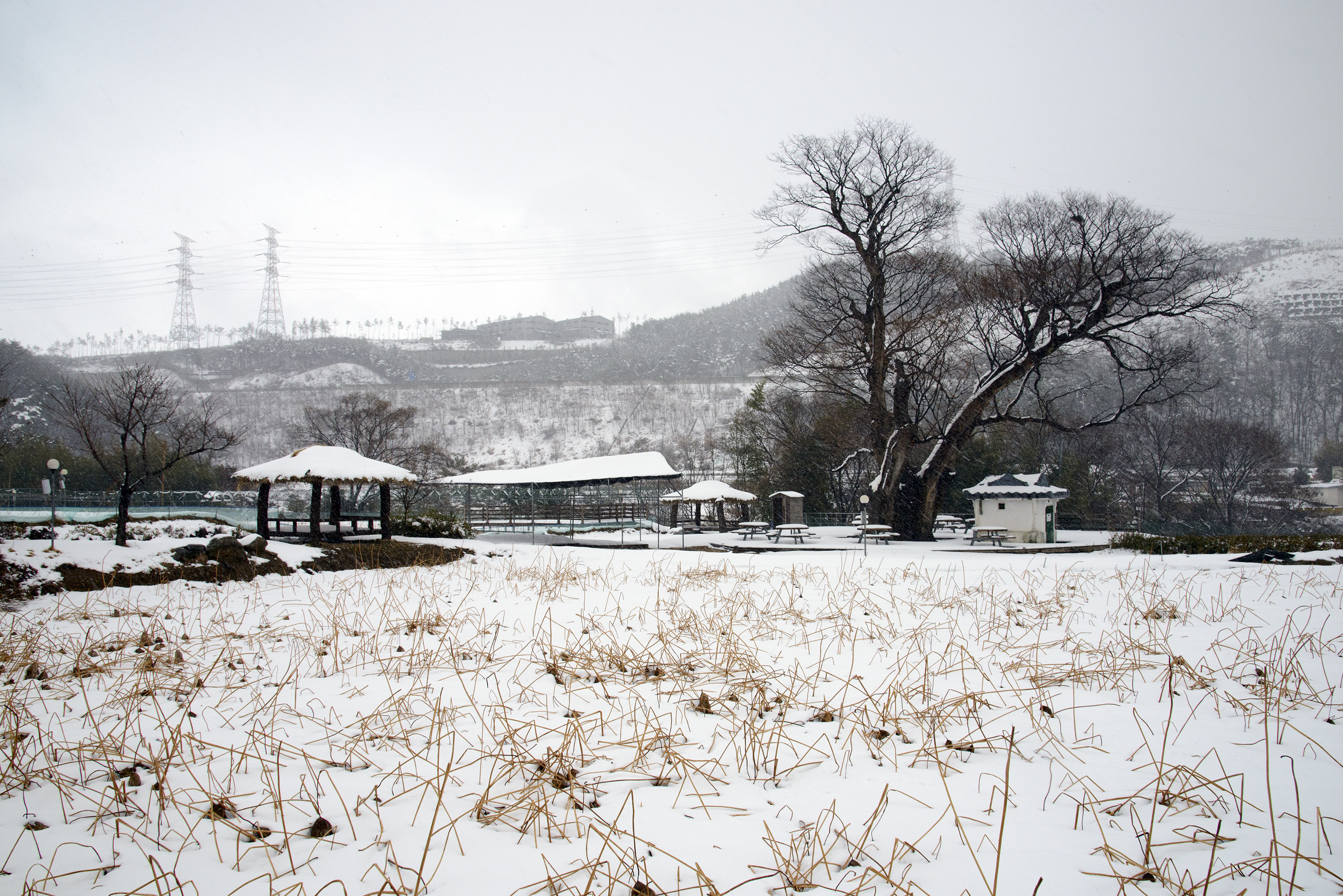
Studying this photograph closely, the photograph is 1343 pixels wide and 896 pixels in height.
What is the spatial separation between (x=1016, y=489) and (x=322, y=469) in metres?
20.3

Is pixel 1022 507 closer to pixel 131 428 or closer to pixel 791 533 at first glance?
pixel 791 533

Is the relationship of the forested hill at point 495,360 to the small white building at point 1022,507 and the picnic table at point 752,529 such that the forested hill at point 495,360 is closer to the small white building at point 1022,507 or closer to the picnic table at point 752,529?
the picnic table at point 752,529

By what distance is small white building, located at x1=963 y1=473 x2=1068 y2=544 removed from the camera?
67.4 feet

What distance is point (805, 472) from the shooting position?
2855cm

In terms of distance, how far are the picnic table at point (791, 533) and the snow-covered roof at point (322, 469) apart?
10967 millimetres

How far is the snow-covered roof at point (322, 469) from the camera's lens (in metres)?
14.9

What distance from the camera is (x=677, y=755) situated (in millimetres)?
2281

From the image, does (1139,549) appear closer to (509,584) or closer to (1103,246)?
(1103,246)

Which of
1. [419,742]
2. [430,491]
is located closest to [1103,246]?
[419,742]

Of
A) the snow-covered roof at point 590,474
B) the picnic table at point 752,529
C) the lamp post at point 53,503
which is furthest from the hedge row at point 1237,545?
the lamp post at point 53,503

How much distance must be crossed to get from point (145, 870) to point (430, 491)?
31.7 metres

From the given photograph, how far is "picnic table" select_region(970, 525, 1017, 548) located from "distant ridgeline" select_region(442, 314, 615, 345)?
8452 centimetres

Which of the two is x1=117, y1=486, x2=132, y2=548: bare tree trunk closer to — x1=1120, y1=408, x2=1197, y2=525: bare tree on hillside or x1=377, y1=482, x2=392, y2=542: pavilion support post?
x1=377, y1=482, x2=392, y2=542: pavilion support post

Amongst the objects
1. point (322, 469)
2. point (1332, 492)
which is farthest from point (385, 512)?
point (1332, 492)
